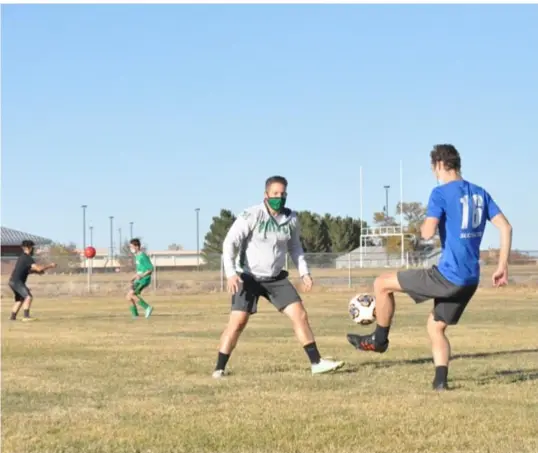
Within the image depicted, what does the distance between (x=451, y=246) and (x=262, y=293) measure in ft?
8.77

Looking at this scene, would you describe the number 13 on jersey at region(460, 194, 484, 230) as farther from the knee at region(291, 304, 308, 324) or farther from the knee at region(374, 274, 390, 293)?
the knee at region(291, 304, 308, 324)

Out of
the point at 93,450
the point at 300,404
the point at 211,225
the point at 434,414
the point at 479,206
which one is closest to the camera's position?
the point at 93,450

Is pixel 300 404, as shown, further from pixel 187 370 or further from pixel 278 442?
pixel 187 370

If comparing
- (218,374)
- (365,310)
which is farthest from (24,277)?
(365,310)

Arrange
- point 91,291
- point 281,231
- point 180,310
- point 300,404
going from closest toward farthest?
point 300,404 → point 281,231 → point 180,310 → point 91,291

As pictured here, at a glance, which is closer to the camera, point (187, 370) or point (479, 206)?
point (479, 206)

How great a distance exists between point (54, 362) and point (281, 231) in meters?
3.83

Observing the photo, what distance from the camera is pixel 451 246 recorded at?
950 cm

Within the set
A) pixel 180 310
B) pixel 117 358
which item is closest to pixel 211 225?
pixel 180 310

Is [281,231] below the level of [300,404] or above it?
above

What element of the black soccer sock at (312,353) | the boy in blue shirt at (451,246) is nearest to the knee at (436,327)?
the boy in blue shirt at (451,246)

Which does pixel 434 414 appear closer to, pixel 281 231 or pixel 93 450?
pixel 93 450

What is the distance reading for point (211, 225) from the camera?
10588 centimetres

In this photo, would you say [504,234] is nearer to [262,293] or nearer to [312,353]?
[312,353]
